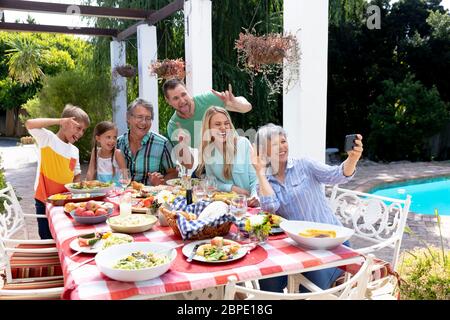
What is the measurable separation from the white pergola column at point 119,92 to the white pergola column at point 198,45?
15.6 ft

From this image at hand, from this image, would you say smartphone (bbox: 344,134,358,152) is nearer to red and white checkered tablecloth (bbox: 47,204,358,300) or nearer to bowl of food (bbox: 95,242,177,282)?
red and white checkered tablecloth (bbox: 47,204,358,300)

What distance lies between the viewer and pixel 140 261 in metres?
1.68

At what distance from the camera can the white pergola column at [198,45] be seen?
5.73 metres

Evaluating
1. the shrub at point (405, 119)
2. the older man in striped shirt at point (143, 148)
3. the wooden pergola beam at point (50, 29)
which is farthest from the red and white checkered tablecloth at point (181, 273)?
the shrub at point (405, 119)

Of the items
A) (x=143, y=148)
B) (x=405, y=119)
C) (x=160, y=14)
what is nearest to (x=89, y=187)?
(x=143, y=148)

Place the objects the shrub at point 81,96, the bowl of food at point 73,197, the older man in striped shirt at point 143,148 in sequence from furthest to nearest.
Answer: the shrub at point 81,96
the older man in striped shirt at point 143,148
the bowl of food at point 73,197

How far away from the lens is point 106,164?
3.59 meters

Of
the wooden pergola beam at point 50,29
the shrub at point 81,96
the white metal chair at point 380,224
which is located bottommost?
the white metal chair at point 380,224

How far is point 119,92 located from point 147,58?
10.5 ft

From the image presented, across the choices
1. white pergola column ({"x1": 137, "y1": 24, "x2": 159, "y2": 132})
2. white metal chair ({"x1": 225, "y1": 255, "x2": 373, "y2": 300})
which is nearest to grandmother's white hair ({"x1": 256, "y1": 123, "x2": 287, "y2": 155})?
white metal chair ({"x1": 225, "y1": 255, "x2": 373, "y2": 300})

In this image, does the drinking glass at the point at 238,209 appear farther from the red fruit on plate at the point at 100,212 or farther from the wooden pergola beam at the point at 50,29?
the wooden pergola beam at the point at 50,29

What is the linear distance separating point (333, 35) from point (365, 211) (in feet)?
37.3

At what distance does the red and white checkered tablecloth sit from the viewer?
152 cm
